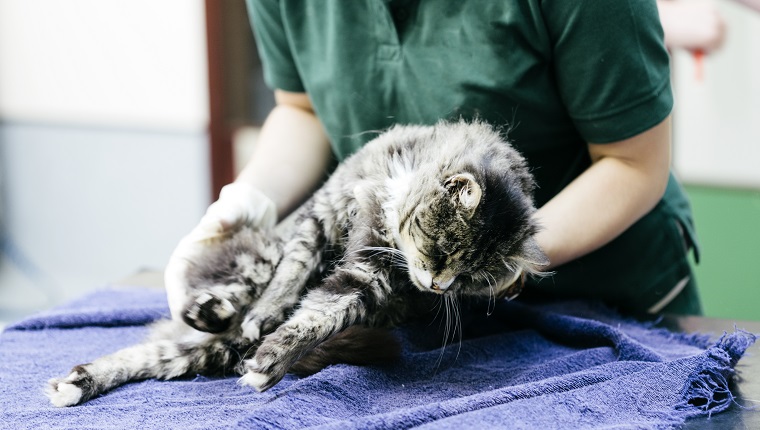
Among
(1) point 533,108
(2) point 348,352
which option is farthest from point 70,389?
(1) point 533,108

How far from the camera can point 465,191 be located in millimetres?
1079

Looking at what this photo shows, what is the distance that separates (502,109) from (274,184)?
1.70 feet

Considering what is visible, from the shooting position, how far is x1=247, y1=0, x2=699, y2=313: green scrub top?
3.82 ft

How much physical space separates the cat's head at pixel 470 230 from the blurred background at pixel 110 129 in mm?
2436

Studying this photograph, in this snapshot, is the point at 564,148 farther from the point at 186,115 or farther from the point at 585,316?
the point at 186,115

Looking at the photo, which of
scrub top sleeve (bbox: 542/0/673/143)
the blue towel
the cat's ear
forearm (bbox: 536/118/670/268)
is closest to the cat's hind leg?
the blue towel

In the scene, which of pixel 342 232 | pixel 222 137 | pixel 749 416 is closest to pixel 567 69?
pixel 342 232

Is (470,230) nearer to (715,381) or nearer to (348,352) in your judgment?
(348,352)

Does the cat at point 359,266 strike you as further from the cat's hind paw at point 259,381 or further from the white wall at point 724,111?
the white wall at point 724,111

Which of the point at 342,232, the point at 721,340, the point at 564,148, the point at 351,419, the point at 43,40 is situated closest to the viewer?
the point at 351,419

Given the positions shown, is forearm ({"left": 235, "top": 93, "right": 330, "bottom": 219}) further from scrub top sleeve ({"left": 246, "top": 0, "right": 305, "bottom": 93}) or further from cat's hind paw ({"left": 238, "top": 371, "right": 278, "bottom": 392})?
cat's hind paw ({"left": 238, "top": 371, "right": 278, "bottom": 392})

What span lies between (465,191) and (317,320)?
30 centimetres

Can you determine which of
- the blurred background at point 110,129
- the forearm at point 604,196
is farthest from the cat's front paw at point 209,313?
the blurred background at point 110,129

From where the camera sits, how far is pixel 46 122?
11.6ft
